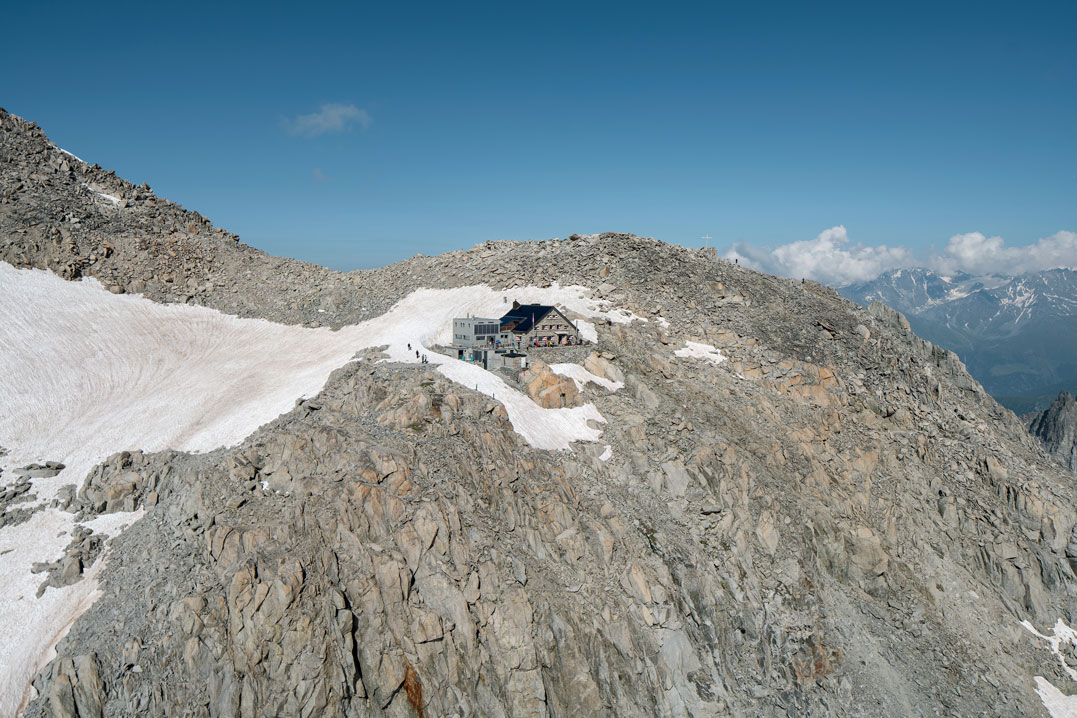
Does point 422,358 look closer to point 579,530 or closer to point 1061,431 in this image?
point 579,530

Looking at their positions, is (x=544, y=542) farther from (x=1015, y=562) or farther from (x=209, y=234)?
(x=209, y=234)

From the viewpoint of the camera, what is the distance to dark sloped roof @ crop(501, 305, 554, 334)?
57.3m

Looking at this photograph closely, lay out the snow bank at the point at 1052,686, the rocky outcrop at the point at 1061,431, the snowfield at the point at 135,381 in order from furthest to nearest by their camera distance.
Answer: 1. the rocky outcrop at the point at 1061,431
2. the snow bank at the point at 1052,686
3. the snowfield at the point at 135,381

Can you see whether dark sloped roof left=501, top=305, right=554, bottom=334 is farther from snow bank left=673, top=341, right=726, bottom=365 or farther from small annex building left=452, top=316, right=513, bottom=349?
snow bank left=673, top=341, right=726, bottom=365

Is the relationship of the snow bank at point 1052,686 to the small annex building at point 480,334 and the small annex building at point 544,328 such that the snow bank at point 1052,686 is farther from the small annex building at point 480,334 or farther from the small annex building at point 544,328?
the small annex building at point 480,334

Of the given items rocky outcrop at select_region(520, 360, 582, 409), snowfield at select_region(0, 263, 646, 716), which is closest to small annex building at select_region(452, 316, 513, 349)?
snowfield at select_region(0, 263, 646, 716)

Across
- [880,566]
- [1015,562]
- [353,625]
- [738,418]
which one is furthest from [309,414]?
[1015,562]

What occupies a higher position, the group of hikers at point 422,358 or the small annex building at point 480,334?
the small annex building at point 480,334

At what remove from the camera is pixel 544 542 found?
38.8m

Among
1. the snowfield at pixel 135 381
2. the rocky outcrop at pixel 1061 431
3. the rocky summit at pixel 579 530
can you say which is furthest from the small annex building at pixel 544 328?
the rocky outcrop at pixel 1061 431

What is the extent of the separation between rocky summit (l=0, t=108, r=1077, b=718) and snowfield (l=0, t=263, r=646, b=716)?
26.9 inches

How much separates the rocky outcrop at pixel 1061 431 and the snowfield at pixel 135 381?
173174 millimetres

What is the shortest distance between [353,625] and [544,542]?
13.3 metres

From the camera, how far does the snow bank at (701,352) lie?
6057 cm
